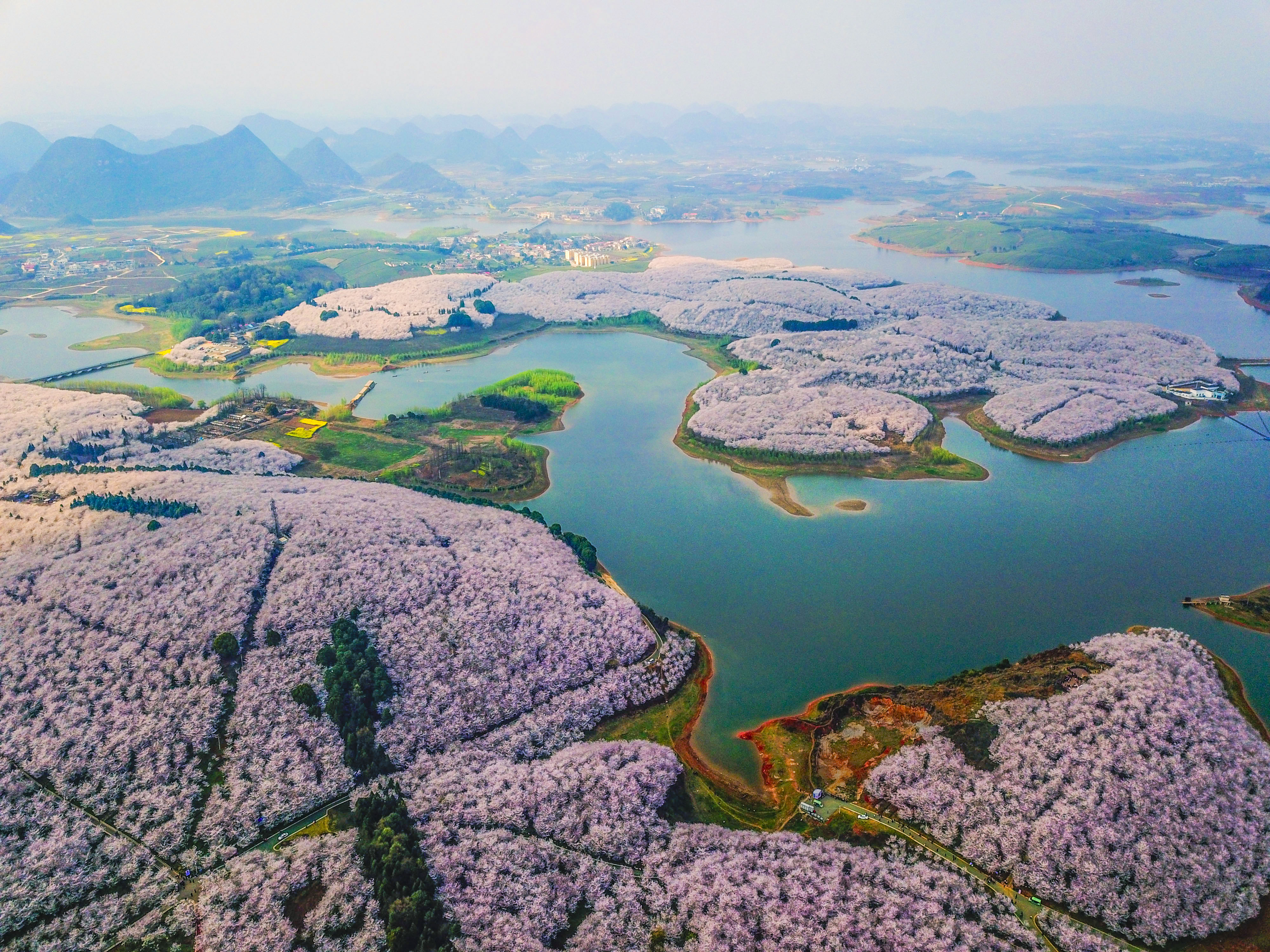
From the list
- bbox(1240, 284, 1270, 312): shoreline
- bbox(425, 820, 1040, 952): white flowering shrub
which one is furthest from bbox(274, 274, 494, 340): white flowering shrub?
bbox(1240, 284, 1270, 312): shoreline

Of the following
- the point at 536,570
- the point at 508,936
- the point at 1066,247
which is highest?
the point at 1066,247

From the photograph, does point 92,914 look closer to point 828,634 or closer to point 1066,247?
point 828,634

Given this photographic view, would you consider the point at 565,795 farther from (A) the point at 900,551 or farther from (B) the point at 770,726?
(A) the point at 900,551

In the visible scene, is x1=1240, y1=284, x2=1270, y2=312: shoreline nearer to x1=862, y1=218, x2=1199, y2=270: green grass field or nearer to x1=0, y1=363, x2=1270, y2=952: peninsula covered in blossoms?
x1=862, y1=218, x2=1199, y2=270: green grass field

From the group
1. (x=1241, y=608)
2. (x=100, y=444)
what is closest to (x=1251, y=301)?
(x=1241, y=608)

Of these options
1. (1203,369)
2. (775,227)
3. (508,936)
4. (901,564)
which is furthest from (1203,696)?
(775,227)

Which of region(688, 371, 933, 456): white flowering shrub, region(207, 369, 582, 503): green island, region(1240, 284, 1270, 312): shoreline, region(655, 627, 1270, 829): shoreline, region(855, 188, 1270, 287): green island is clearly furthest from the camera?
Answer: region(855, 188, 1270, 287): green island
